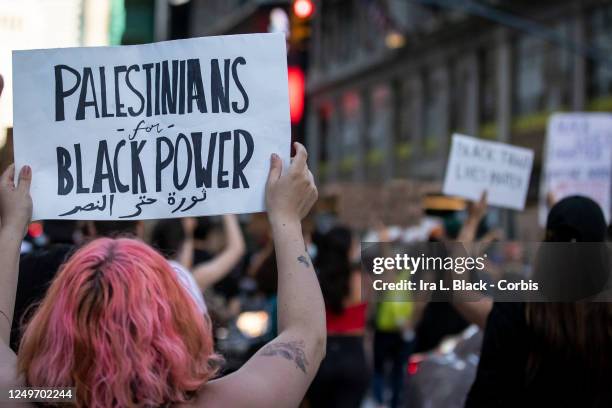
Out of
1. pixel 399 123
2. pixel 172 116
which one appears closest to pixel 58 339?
pixel 172 116

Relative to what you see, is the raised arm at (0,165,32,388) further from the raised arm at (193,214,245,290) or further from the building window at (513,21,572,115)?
the building window at (513,21,572,115)

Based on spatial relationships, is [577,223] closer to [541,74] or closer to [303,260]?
[303,260]

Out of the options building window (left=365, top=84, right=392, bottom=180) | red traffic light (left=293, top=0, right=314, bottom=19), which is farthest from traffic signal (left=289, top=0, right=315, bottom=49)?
building window (left=365, top=84, right=392, bottom=180)

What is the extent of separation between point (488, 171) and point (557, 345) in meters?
2.27

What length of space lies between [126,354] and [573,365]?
1.61m

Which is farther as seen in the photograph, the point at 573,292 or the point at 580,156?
the point at 580,156

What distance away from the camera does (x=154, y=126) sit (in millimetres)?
2686

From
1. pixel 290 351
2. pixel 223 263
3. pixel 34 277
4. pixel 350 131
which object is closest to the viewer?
pixel 290 351

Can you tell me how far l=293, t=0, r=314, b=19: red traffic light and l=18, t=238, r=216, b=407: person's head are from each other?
10.8 meters

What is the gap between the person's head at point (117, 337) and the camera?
206 centimetres

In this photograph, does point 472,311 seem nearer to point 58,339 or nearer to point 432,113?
point 58,339

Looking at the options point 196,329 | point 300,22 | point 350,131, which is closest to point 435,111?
point 350,131

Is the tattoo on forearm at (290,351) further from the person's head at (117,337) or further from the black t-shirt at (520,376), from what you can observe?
the black t-shirt at (520,376)

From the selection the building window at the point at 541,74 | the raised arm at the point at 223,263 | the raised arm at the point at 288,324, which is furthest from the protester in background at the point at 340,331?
the building window at the point at 541,74
